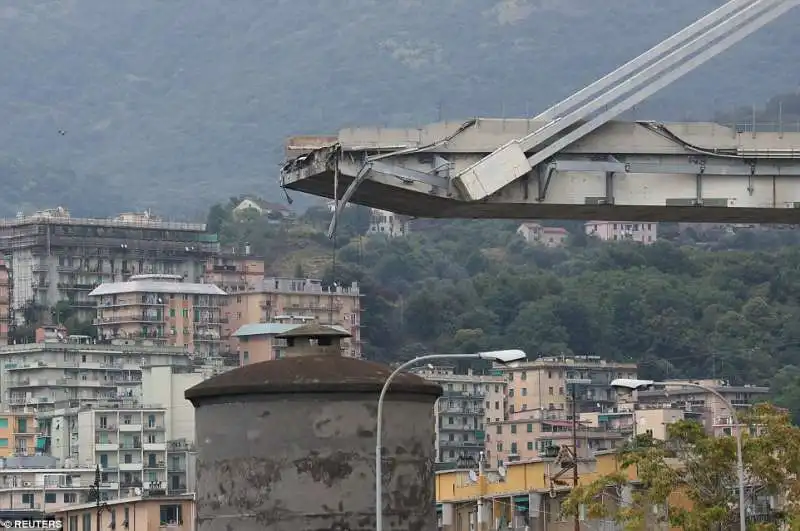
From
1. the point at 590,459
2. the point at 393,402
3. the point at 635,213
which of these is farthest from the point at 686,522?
the point at 590,459

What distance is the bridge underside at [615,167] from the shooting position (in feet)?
178

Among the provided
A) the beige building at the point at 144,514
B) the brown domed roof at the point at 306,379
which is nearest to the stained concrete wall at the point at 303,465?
the brown domed roof at the point at 306,379

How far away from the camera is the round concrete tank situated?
4838cm

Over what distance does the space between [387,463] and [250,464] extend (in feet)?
7.39

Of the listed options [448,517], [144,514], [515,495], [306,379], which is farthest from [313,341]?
[144,514]

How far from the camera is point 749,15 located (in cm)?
5388

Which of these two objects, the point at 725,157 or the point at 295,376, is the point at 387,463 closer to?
the point at 295,376

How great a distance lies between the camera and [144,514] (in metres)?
131

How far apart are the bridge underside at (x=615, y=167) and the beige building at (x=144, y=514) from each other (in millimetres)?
72572

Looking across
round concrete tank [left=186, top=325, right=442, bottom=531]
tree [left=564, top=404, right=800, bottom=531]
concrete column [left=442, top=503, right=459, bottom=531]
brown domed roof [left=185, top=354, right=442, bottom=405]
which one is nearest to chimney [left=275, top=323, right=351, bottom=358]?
brown domed roof [left=185, top=354, right=442, bottom=405]

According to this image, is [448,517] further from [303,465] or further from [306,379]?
[303,465]

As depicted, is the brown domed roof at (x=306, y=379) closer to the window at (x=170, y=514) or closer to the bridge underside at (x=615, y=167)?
the bridge underside at (x=615, y=167)

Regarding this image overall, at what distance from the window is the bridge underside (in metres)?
A: 76.6

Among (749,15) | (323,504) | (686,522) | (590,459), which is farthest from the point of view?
(590,459)
